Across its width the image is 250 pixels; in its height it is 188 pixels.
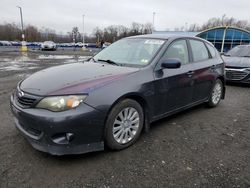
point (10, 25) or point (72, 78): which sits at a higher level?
point (10, 25)

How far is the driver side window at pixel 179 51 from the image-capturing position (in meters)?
3.77

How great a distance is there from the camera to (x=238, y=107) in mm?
5344

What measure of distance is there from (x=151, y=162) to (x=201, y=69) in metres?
2.35

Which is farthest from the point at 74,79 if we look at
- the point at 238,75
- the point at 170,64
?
the point at 238,75

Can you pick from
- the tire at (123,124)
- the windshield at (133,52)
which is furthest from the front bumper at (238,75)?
the tire at (123,124)

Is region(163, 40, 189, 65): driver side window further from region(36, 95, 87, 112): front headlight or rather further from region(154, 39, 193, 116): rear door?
region(36, 95, 87, 112): front headlight

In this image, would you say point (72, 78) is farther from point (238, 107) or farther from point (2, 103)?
point (238, 107)

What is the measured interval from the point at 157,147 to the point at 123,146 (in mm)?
505

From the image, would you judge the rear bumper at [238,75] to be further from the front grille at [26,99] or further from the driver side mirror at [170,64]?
the front grille at [26,99]

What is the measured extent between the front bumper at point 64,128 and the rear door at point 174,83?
1157mm

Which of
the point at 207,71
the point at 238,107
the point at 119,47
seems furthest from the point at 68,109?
the point at 238,107

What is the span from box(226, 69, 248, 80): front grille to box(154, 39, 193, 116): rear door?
4.43m

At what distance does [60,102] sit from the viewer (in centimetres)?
256

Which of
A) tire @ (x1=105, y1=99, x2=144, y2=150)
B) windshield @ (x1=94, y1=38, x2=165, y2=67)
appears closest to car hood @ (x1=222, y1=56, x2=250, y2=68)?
windshield @ (x1=94, y1=38, x2=165, y2=67)
